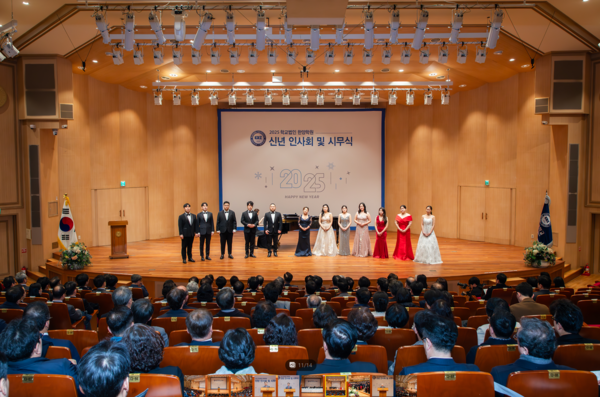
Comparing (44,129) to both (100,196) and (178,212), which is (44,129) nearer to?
(100,196)

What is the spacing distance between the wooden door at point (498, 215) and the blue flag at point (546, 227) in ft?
5.10

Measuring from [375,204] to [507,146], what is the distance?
4.60 m

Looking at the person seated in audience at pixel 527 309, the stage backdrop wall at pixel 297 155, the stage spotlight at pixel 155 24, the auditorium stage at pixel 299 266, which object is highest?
the stage spotlight at pixel 155 24

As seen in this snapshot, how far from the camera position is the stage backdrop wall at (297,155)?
1478 cm

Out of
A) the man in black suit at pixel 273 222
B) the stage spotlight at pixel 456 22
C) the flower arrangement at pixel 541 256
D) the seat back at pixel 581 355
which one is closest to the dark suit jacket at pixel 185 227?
the man in black suit at pixel 273 222

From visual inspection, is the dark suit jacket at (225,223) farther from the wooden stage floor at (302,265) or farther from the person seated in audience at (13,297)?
the person seated in audience at (13,297)

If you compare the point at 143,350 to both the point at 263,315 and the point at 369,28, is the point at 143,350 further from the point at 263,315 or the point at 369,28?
the point at 369,28

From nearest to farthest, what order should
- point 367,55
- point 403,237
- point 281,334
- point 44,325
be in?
point 281,334 → point 44,325 → point 367,55 → point 403,237

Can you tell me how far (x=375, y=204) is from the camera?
1499 centimetres

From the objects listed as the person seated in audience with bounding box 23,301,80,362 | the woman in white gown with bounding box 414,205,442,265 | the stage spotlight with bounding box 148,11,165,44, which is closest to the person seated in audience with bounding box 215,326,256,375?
the person seated in audience with bounding box 23,301,80,362

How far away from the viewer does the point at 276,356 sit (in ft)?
9.28

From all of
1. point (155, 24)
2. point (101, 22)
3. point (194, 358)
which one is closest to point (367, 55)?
point (155, 24)

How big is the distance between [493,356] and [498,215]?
404 inches

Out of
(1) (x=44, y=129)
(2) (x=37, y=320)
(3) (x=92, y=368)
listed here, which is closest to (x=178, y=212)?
(1) (x=44, y=129)
